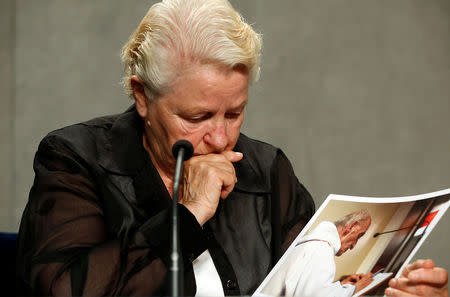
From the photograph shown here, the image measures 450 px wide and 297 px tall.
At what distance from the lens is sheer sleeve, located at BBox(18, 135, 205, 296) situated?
1.35 m

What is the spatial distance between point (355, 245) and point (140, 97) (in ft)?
2.22

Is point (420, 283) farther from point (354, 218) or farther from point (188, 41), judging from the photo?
point (188, 41)

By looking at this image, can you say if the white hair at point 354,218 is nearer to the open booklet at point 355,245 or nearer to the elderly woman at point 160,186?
the open booklet at point 355,245

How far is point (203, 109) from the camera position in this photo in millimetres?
1526

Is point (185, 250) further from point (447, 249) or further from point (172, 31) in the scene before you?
point (447, 249)

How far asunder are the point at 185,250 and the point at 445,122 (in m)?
2.03

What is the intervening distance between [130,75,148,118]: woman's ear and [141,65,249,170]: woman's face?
0.08ft

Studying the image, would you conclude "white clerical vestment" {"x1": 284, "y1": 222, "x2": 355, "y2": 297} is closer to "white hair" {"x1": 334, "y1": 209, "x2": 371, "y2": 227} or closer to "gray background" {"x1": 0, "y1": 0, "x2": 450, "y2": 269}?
"white hair" {"x1": 334, "y1": 209, "x2": 371, "y2": 227}

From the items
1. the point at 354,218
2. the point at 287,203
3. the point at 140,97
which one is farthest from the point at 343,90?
the point at 354,218

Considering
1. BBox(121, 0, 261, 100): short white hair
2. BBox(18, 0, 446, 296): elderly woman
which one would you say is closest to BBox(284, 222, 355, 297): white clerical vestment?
BBox(18, 0, 446, 296): elderly woman

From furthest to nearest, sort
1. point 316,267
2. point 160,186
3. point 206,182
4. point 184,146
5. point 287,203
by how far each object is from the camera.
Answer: point 287,203, point 160,186, point 206,182, point 316,267, point 184,146

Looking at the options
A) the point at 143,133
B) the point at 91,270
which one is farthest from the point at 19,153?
the point at 91,270

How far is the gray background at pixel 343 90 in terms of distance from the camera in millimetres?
2863

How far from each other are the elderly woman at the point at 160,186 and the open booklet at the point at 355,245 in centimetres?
9
